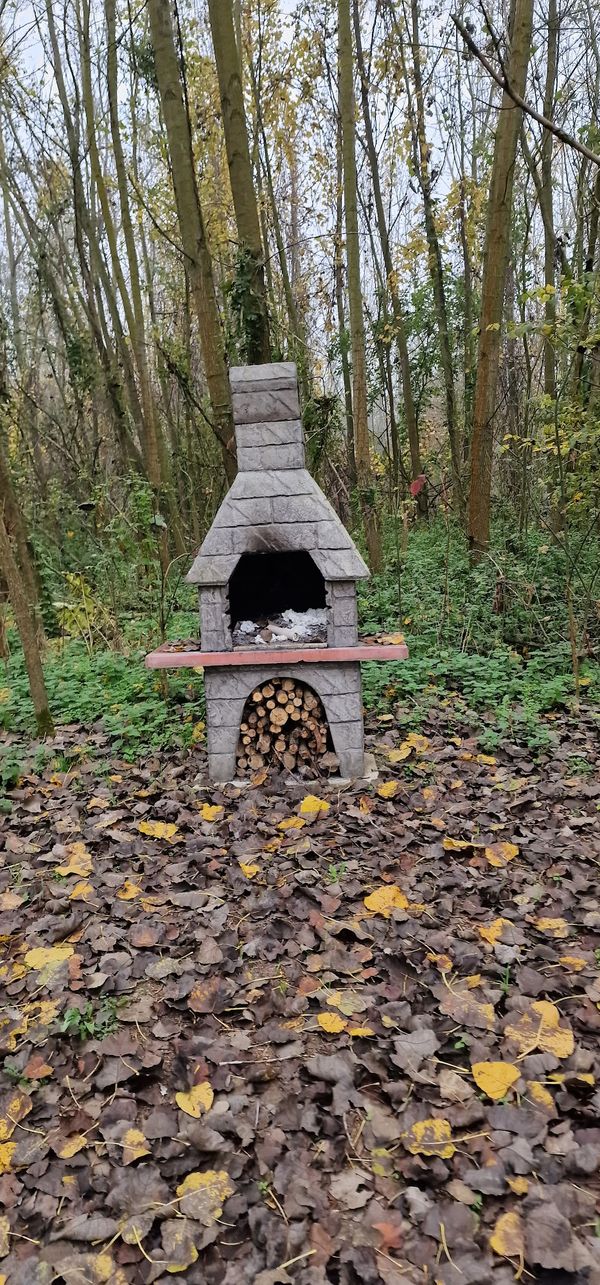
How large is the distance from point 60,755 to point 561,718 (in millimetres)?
3286

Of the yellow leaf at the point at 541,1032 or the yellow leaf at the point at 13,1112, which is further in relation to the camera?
the yellow leaf at the point at 541,1032

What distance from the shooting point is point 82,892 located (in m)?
3.13

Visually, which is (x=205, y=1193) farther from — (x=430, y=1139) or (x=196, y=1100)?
(x=430, y=1139)

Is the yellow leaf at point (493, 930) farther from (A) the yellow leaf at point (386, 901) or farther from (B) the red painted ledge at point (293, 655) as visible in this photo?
(B) the red painted ledge at point (293, 655)

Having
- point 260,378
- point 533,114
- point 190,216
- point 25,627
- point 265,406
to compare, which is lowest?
point 25,627

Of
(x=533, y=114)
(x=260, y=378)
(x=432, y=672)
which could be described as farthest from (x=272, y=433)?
(x=533, y=114)

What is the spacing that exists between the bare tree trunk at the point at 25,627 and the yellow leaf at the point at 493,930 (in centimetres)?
310

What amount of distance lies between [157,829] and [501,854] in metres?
1.71

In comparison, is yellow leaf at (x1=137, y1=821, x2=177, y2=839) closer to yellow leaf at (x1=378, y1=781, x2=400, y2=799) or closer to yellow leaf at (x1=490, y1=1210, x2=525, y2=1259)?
yellow leaf at (x1=378, y1=781, x2=400, y2=799)

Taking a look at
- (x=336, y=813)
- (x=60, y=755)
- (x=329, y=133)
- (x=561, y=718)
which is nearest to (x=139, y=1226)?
(x=336, y=813)

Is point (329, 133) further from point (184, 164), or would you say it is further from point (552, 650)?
point (552, 650)

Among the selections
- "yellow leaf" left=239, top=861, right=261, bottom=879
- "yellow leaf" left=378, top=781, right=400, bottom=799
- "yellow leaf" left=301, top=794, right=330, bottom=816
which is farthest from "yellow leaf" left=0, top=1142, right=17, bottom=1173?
"yellow leaf" left=378, top=781, right=400, bottom=799

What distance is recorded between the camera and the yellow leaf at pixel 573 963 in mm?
2479

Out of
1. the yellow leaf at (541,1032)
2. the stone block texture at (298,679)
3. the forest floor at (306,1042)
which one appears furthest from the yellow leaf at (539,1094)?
the stone block texture at (298,679)
